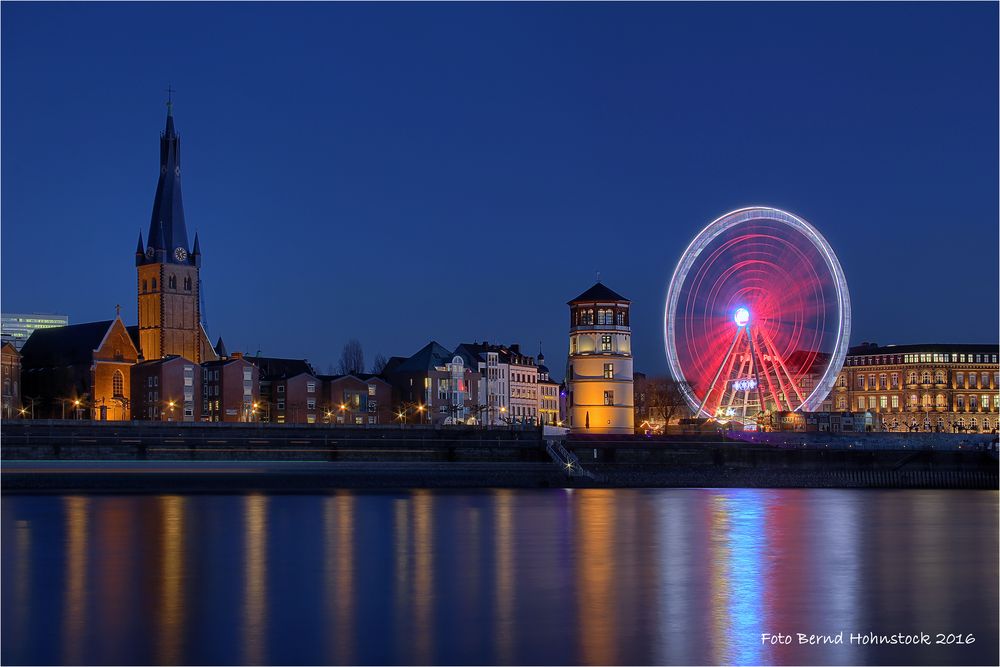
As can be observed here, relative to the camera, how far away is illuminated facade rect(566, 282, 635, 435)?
349 ft

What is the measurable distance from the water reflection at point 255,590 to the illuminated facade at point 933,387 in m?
131

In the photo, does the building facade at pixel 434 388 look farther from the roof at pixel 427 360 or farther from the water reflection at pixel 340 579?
the water reflection at pixel 340 579

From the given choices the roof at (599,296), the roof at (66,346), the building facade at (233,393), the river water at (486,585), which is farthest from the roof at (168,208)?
the river water at (486,585)

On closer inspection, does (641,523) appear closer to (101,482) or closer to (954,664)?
(954,664)

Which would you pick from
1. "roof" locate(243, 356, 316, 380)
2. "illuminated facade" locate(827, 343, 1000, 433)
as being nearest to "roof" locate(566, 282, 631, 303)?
"roof" locate(243, 356, 316, 380)

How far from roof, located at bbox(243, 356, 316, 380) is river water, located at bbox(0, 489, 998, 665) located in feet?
248

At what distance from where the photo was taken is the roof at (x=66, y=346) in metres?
135

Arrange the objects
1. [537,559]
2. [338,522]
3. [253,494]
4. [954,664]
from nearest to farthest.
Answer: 1. [954,664]
2. [537,559]
3. [338,522]
4. [253,494]

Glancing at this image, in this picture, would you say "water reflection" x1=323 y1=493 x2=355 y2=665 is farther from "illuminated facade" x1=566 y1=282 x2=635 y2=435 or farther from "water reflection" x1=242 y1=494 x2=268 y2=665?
"illuminated facade" x1=566 y1=282 x2=635 y2=435

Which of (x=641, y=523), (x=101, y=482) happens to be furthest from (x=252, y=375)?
(x=641, y=523)

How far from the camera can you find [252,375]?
5032 inches

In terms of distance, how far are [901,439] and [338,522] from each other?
68.4m

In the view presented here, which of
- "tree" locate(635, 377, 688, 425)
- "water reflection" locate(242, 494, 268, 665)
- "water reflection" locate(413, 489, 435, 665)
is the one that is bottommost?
"water reflection" locate(413, 489, 435, 665)

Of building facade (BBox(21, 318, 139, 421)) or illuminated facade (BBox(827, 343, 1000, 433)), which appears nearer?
building facade (BBox(21, 318, 139, 421))
